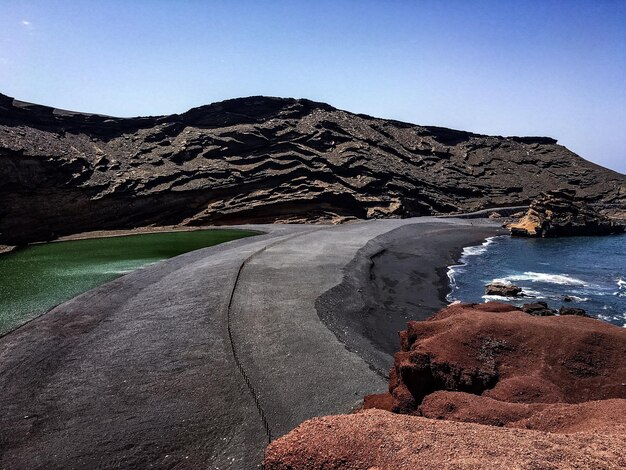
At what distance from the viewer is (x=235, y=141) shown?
63562 mm

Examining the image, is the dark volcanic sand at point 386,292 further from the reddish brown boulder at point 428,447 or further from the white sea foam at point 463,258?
the reddish brown boulder at point 428,447

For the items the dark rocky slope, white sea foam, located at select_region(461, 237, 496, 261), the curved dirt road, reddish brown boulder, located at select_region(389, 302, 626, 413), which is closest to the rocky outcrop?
white sea foam, located at select_region(461, 237, 496, 261)

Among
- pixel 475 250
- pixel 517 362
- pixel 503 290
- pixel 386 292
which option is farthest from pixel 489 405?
pixel 475 250

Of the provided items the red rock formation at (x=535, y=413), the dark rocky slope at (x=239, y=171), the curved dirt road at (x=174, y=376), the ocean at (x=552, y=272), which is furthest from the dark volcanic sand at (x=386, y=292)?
the dark rocky slope at (x=239, y=171)

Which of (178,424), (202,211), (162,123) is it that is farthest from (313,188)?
(178,424)

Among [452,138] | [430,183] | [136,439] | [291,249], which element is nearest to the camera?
[136,439]

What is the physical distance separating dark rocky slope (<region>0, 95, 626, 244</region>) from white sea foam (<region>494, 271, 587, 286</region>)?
29.4 m

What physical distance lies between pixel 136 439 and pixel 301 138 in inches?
2404

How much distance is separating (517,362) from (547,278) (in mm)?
25745

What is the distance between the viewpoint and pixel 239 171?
→ 60.1 meters

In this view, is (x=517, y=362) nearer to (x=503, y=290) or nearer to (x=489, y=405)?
(x=489, y=405)

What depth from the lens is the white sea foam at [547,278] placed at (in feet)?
89.8

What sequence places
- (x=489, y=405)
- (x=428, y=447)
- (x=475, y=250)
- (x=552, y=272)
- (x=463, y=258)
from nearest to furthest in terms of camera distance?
(x=428, y=447) → (x=489, y=405) → (x=552, y=272) → (x=463, y=258) → (x=475, y=250)

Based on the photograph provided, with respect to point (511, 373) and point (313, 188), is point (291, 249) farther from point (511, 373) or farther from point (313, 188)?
point (313, 188)
